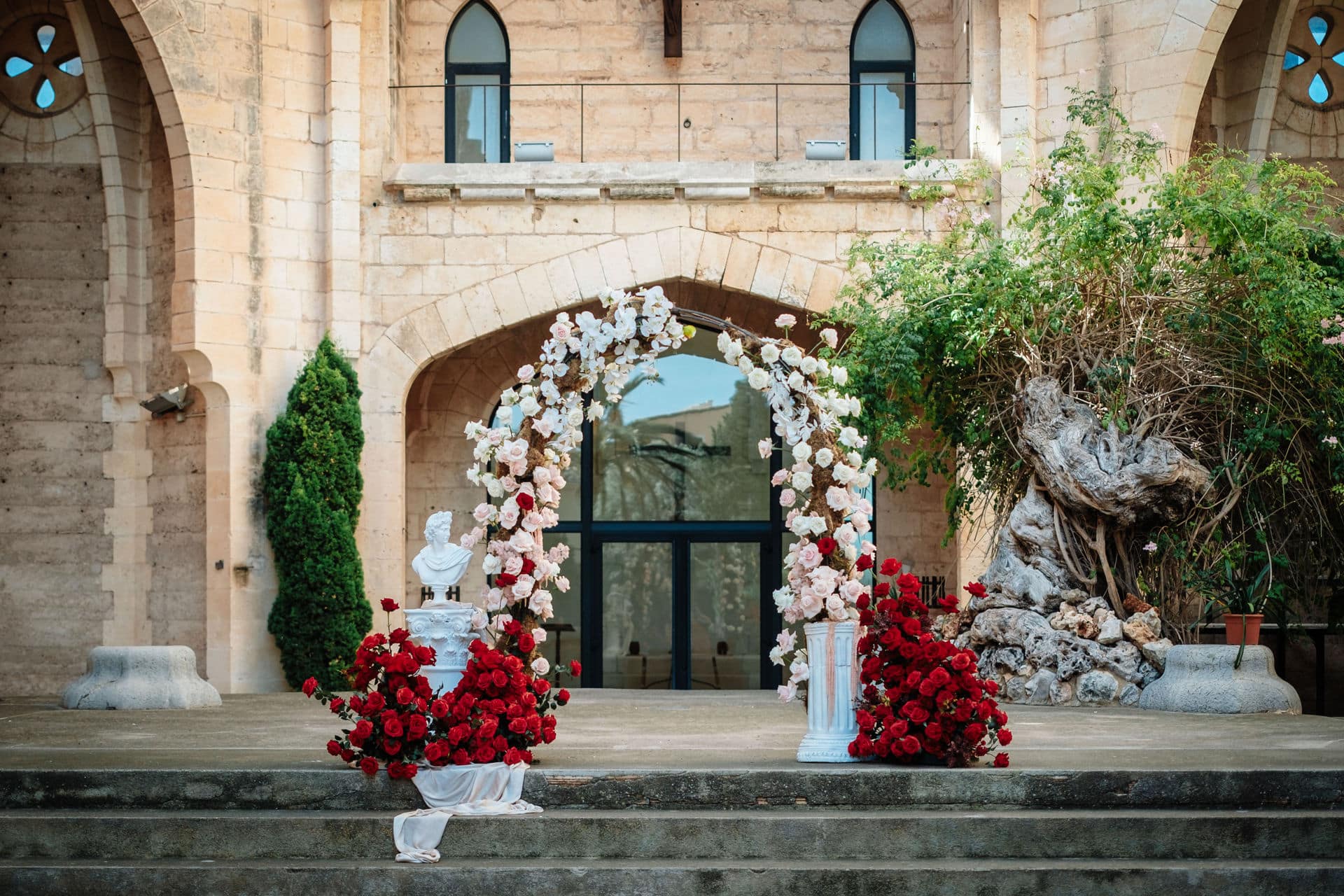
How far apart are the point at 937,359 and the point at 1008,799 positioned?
6509 millimetres

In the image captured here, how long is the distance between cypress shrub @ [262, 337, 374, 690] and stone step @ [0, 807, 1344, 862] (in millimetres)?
6822

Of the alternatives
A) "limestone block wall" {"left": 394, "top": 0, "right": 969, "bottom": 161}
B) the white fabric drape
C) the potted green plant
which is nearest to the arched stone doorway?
"limestone block wall" {"left": 394, "top": 0, "right": 969, "bottom": 161}

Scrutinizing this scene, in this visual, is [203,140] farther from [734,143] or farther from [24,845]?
[24,845]

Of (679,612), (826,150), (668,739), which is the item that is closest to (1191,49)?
(826,150)

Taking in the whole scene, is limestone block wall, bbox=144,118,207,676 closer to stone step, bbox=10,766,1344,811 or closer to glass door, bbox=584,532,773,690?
glass door, bbox=584,532,773,690

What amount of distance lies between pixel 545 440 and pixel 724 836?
2.56m

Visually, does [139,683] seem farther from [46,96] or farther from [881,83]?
[881,83]

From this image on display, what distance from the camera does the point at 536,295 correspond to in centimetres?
1445

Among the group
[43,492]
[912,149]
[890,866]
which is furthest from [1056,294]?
[43,492]

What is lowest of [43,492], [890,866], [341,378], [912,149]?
[890,866]

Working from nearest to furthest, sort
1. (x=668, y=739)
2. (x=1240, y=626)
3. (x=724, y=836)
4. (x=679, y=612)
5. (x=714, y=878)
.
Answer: (x=714, y=878), (x=724, y=836), (x=668, y=739), (x=1240, y=626), (x=679, y=612)

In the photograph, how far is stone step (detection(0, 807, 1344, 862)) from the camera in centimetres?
640

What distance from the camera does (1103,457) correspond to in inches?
468

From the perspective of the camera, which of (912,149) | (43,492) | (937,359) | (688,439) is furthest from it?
(688,439)
